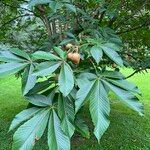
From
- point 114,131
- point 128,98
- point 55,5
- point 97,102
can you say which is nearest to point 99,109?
point 97,102

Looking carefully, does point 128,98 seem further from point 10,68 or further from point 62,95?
point 10,68

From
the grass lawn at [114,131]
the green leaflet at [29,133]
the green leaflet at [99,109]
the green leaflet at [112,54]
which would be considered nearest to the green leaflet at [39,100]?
the green leaflet at [29,133]

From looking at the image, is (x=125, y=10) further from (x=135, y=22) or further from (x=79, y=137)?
(x=79, y=137)

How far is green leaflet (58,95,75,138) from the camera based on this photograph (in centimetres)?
155

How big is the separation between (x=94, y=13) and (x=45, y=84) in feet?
6.74

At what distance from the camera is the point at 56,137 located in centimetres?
152

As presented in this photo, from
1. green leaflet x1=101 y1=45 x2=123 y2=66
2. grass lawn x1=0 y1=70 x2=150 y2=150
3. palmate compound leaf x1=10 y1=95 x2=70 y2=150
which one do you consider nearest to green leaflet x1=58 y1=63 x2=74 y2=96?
palmate compound leaf x1=10 y1=95 x2=70 y2=150

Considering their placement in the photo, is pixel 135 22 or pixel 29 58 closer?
pixel 29 58

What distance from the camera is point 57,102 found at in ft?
5.49

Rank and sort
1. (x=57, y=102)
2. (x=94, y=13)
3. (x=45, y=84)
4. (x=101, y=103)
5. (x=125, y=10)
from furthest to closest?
(x=125, y=10) → (x=94, y=13) → (x=45, y=84) → (x=57, y=102) → (x=101, y=103)

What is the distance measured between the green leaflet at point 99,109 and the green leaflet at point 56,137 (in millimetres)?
135

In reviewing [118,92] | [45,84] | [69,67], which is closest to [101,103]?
[118,92]

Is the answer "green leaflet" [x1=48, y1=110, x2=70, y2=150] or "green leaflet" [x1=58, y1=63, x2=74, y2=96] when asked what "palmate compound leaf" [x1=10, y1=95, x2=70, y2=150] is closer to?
"green leaflet" [x1=48, y1=110, x2=70, y2=150]

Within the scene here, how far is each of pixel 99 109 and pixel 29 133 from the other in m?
0.30
